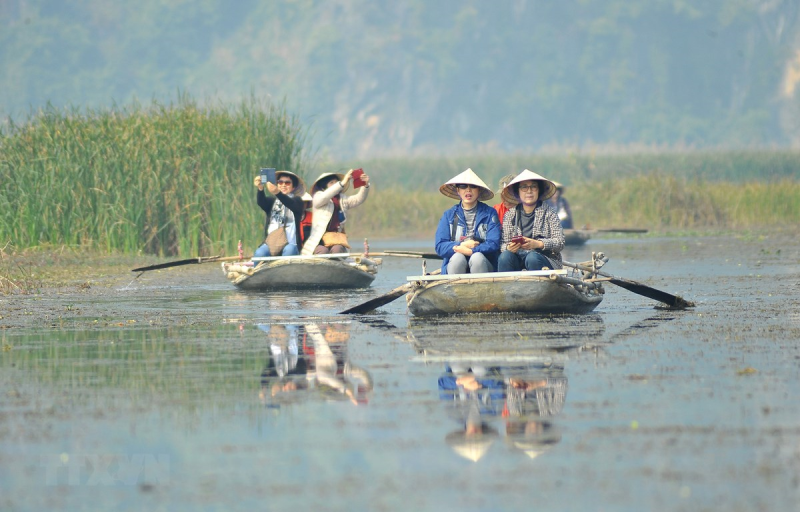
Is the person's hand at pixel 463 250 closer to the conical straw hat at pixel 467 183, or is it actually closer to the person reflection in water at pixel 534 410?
the conical straw hat at pixel 467 183

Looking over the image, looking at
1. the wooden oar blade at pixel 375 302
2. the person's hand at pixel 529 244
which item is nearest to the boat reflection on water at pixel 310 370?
the wooden oar blade at pixel 375 302

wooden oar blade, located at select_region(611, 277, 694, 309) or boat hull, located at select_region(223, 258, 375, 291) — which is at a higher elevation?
boat hull, located at select_region(223, 258, 375, 291)

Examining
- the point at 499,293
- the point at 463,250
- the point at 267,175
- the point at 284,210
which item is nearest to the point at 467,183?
the point at 463,250

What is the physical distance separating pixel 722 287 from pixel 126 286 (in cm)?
794

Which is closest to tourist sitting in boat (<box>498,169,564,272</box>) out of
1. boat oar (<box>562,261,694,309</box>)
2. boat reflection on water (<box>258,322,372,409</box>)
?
boat oar (<box>562,261,694,309</box>)

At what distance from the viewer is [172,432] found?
793cm

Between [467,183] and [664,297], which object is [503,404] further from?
[664,297]

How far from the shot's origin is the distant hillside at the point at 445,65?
112 metres

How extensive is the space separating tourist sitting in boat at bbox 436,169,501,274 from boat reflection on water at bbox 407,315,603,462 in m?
0.72

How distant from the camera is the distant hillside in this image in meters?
112

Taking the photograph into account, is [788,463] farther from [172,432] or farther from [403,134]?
[403,134]

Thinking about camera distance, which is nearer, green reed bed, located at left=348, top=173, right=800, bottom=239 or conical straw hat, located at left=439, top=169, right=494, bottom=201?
conical straw hat, located at left=439, top=169, right=494, bottom=201

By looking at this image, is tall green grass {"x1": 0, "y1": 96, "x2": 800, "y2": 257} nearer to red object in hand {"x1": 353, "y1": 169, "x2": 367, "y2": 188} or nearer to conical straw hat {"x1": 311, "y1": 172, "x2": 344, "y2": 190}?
conical straw hat {"x1": 311, "y1": 172, "x2": 344, "y2": 190}

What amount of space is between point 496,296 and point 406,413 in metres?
5.96
